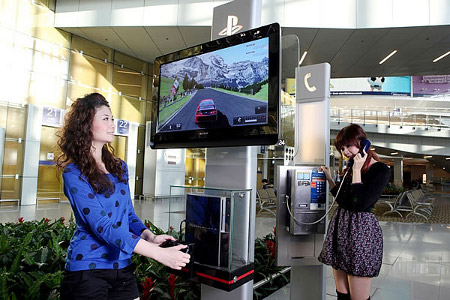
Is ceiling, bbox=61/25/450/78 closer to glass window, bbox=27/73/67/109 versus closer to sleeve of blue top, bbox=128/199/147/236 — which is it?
glass window, bbox=27/73/67/109

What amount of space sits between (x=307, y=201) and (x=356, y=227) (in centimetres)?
70

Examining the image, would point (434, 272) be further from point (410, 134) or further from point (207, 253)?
point (410, 134)

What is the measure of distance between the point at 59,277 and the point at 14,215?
7.56 m

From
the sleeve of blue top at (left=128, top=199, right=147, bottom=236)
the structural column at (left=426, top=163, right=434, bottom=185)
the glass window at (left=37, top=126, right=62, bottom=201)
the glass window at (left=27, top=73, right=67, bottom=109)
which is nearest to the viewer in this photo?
the sleeve of blue top at (left=128, top=199, right=147, bottom=236)

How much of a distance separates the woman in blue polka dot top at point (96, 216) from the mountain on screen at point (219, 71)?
31.2 inches

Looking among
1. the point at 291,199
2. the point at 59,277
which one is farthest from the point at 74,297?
the point at 291,199

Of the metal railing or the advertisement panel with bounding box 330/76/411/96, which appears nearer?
the metal railing

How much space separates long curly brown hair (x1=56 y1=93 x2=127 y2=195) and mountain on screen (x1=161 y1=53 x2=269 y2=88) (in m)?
0.78

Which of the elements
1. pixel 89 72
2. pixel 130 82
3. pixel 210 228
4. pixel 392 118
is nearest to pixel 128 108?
pixel 130 82

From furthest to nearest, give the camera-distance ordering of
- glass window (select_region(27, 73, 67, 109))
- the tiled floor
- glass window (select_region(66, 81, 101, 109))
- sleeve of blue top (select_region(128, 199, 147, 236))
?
1. glass window (select_region(66, 81, 101, 109))
2. glass window (select_region(27, 73, 67, 109))
3. the tiled floor
4. sleeve of blue top (select_region(128, 199, 147, 236))

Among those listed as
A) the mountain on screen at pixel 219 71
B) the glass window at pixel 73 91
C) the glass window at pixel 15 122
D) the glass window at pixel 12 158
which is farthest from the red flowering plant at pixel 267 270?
the glass window at pixel 73 91

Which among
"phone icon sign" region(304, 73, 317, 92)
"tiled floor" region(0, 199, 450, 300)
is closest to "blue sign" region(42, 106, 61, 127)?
"tiled floor" region(0, 199, 450, 300)

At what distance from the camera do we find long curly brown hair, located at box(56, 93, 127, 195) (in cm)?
138

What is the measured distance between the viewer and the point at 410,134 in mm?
19922
